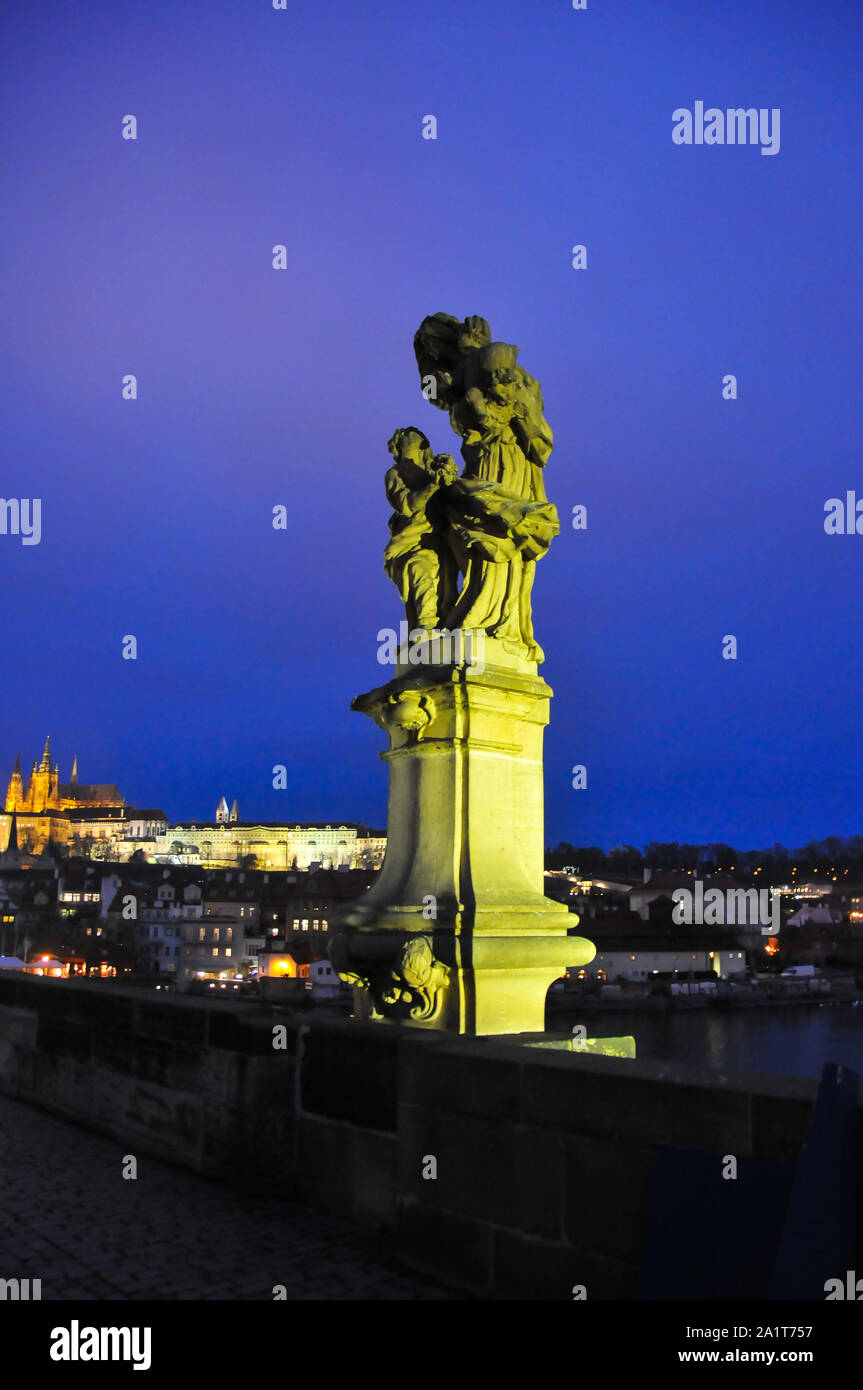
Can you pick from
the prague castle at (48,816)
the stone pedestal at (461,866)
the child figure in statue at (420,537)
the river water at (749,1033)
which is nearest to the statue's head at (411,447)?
the child figure in statue at (420,537)

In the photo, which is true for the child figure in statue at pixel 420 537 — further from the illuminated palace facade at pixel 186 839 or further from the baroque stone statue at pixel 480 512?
the illuminated palace facade at pixel 186 839

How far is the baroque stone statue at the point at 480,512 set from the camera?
5.67 m

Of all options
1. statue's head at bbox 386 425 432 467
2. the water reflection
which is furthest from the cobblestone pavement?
the water reflection

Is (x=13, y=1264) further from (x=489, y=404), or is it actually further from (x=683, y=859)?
(x=683, y=859)

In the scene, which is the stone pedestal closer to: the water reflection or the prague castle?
the water reflection

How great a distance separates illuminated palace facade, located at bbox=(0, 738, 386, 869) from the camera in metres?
166

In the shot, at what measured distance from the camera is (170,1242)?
3.94 metres

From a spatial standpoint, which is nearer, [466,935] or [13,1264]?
[13,1264]

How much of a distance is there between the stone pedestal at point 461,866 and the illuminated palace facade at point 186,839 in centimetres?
15404

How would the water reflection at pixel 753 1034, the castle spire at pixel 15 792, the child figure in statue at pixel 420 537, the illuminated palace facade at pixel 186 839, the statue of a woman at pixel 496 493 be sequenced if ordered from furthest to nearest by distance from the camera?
the castle spire at pixel 15 792 < the illuminated palace facade at pixel 186 839 < the water reflection at pixel 753 1034 < the child figure in statue at pixel 420 537 < the statue of a woman at pixel 496 493

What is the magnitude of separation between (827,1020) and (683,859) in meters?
60.9

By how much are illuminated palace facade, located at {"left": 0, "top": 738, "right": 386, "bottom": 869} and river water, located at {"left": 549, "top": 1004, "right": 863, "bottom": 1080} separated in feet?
294

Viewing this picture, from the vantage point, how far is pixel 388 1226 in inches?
156
